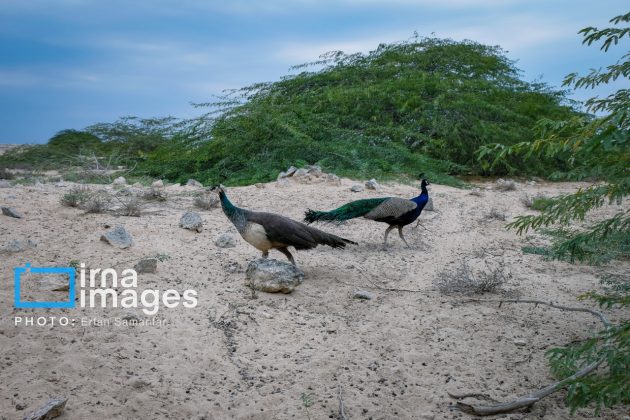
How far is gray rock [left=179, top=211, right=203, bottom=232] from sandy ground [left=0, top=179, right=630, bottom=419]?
8 cm

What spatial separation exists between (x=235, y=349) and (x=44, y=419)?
4.22 ft

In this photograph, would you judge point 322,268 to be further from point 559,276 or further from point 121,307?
point 559,276

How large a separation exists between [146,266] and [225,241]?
1.15 m

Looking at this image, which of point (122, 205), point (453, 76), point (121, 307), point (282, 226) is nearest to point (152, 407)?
point (121, 307)

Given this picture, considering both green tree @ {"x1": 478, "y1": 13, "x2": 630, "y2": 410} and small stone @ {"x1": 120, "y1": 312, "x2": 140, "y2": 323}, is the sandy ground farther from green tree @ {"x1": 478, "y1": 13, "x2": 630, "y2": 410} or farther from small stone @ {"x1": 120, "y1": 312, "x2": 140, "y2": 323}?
green tree @ {"x1": 478, "y1": 13, "x2": 630, "y2": 410}

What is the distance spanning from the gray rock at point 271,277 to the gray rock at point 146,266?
2.53 feet

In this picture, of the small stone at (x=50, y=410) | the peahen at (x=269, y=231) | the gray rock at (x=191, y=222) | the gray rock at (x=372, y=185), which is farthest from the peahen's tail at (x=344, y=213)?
the small stone at (x=50, y=410)

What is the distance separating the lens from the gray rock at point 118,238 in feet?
16.5

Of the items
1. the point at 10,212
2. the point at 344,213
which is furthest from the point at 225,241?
the point at 10,212

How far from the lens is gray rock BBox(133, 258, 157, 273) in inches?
183

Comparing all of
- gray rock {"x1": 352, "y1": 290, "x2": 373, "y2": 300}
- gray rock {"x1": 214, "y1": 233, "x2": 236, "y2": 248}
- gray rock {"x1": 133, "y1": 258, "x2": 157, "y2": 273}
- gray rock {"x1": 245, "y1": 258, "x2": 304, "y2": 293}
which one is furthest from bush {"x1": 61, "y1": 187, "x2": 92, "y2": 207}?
gray rock {"x1": 352, "y1": 290, "x2": 373, "y2": 300}

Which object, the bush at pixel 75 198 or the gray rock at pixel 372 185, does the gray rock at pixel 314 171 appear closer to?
the gray rock at pixel 372 185

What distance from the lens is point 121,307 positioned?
4.07m

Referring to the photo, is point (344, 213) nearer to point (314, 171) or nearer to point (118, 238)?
point (118, 238)
